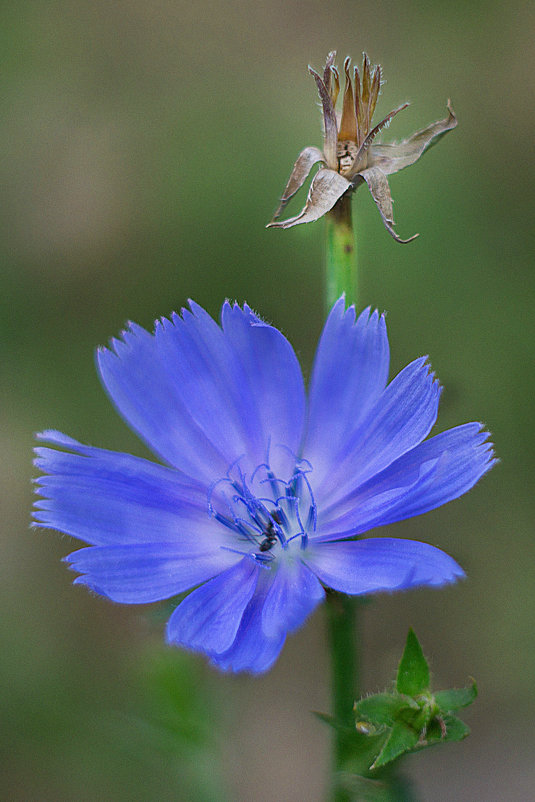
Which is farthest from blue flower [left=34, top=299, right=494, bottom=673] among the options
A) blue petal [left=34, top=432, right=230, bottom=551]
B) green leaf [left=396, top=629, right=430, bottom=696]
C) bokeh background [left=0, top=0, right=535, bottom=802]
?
bokeh background [left=0, top=0, right=535, bottom=802]

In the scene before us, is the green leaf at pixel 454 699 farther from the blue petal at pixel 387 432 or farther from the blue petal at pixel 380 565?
the blue petal at pixel 387 432

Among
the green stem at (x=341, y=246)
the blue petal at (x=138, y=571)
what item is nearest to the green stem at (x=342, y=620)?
the green stem at (x=341, y=246)

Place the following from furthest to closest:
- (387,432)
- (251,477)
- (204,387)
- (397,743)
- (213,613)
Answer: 1. (251,477)
2. (204,387)
3. (387,432)
4. (213,613)
5. (397,743)

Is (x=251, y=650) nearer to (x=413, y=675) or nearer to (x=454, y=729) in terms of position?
(x=413, y=675)

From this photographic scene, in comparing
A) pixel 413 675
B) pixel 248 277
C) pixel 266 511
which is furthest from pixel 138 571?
pixel 248 277

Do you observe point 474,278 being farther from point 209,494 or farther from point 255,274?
point 209,494

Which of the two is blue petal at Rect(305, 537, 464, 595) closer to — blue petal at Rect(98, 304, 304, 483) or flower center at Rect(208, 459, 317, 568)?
flower center at Rect(208, 459, 317, 568)
